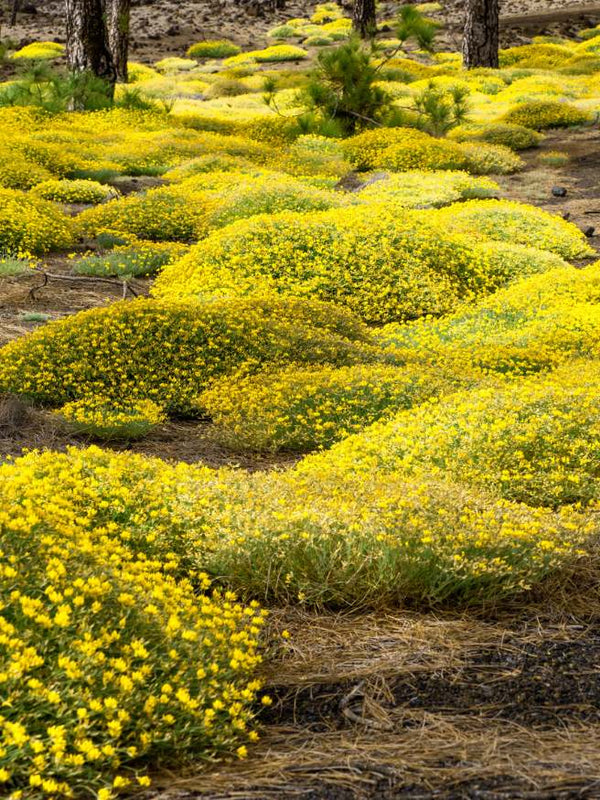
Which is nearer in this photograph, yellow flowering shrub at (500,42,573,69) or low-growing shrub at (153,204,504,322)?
low-growing shrub at (153,204,504,322)

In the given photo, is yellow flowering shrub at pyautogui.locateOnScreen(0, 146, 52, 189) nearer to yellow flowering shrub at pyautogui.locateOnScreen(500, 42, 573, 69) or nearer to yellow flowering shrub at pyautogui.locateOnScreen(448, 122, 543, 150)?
yellow flowering shrub at pyautogui.locateOnScreen(448, 122, 543, 150)

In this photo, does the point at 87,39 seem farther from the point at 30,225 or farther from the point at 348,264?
the point at 348,264

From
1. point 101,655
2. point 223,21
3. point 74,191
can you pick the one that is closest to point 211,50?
point 223,21

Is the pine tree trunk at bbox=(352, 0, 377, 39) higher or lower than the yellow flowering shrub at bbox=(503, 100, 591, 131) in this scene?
higher

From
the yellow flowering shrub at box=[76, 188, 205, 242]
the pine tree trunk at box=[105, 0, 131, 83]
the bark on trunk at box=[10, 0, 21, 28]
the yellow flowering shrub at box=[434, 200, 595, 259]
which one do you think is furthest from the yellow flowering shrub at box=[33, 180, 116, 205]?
the bark on trunk at box=[10, 0, 21, 28]

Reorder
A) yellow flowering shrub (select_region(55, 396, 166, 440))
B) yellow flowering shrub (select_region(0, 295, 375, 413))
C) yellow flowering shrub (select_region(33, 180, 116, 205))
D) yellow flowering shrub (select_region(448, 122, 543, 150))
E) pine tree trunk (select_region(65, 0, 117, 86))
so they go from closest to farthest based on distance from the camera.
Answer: yellow flowering shrub (select_region(55, 396, 166, 440)) < yellow flowering shrub (select_region(0, 295, 375, 413)) < yellow flowering shrub (select_region(33, 180, 116, 205)) < yellow flowering shrub (select_region(448, 122, 543, 150)) < pine tree trunk (select_region(65, 0, 117, 86))

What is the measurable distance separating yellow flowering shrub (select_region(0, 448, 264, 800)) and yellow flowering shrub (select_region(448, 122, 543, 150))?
19559 mm

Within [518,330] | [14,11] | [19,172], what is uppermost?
[14,11]

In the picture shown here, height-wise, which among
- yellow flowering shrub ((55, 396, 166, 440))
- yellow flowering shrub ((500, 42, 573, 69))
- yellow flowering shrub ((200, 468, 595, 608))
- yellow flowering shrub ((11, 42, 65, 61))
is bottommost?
yellow flowering shrub ((55, 396, 166, 440))

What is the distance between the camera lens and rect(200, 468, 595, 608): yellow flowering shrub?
455cm

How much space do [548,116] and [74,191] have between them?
13.2m

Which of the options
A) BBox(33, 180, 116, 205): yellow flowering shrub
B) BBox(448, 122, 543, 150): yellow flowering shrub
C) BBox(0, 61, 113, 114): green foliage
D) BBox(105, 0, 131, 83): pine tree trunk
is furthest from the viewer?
BBox(105, 0, 131, 83): pine tree trunk

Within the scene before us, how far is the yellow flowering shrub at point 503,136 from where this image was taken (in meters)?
22.5

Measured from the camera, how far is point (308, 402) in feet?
24.9
